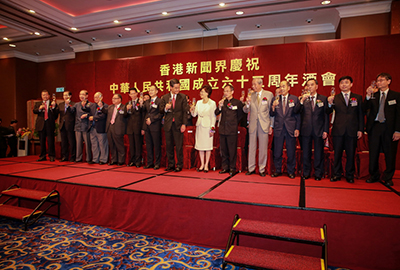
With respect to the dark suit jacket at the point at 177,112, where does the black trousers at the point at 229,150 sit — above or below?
below

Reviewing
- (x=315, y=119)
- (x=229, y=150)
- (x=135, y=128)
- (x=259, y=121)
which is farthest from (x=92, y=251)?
(x=315, y=119)

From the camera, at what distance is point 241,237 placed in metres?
2.56

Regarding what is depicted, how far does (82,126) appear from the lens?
17.8 ft

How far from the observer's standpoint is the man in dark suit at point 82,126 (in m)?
5.39

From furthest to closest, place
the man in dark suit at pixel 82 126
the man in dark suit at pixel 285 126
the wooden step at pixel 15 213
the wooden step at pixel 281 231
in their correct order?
the man in dark suit at pixel 82 126 → the man in dark suit at pixel 285 126 → the wooden step at pixel 15 213 → the wooden step at pixel 281 231

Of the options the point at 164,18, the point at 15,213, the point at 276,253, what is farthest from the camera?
the point at 164,18

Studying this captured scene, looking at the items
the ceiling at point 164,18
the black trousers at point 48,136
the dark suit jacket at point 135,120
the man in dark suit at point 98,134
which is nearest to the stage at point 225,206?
the dark suit jacket at point 135,120

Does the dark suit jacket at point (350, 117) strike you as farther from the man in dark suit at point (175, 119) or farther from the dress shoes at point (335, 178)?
the man in dark suit at point (175, 119)

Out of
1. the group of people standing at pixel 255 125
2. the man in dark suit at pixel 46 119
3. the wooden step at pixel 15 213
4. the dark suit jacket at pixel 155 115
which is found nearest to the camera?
the wooden step at pixel 15 213

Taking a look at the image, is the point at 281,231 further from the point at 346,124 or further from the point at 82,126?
the point at 82,126

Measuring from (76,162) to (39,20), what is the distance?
3713 mm

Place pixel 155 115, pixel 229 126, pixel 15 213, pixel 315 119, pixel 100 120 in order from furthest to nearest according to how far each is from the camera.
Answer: pixel 100 120, pixel 155 115, pixel 229 126, pixel 315 119, pixel 15 213

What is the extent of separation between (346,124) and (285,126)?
0.83 m

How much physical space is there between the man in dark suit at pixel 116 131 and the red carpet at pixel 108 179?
88 centimetres
